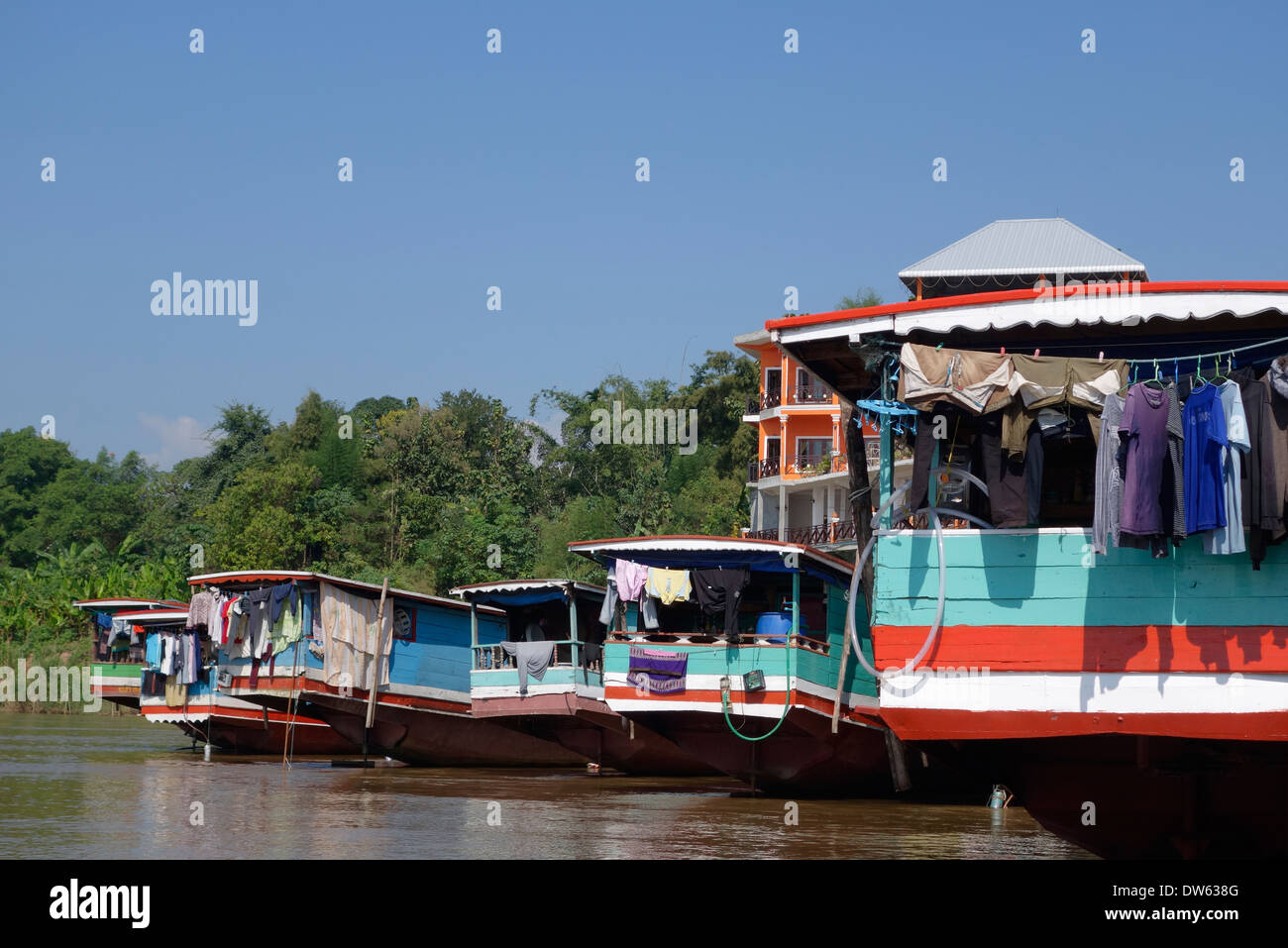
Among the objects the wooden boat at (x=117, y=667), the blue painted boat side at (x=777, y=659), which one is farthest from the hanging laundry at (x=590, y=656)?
the wooden boat at (x=117, y=667)

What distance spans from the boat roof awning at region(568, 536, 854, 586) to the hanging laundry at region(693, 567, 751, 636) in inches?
4.4

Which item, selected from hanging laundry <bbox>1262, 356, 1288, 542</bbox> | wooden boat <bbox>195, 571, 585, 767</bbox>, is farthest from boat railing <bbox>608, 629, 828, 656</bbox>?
hanging laundry <bbox>1262, 356, 1288, 542</bbox>

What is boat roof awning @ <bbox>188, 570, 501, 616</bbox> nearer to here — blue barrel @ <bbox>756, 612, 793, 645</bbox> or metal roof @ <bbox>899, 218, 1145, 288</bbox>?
blue barrel @ <bbox>756, 612, 793, 645</bbox>

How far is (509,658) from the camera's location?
24.3m

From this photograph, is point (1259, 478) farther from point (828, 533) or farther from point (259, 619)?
point (828, 533)

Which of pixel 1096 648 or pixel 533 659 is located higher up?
pixel 1096 648

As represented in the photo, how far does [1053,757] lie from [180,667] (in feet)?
80.9

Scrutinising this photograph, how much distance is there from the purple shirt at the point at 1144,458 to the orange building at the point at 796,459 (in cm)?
2926

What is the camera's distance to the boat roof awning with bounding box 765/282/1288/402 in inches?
365

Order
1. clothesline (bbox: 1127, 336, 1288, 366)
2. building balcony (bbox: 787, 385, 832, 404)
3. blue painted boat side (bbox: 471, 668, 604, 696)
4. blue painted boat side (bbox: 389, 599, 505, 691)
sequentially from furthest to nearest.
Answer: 1. building balcony (bbox: 787, 385, 832, 404)
2. blue painted boat side (bbox: 389, 599, 505, 691)
3. blue painted boat side (bbox: 471, 668, 604, 696)
4. clothesline (bbox: 1127, 336, 1288, 366)

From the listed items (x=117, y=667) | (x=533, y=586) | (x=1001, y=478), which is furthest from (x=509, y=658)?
(x=1001, y=478)

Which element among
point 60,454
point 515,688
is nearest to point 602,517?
point 515,688

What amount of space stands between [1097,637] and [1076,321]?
7.11ft
